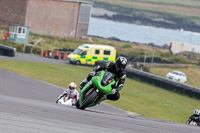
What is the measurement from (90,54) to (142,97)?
1617 cm

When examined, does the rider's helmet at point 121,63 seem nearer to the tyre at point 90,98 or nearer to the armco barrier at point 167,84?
the tyre at point 90,98

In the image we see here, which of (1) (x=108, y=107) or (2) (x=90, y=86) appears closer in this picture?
(2) (x=90, y=86)

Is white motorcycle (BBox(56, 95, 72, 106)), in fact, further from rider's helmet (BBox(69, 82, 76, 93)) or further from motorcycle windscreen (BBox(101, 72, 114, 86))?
motorcycle windscreen (BBox(101, 72, 114, 86))

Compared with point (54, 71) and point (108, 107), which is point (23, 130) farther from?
point (54, 71)

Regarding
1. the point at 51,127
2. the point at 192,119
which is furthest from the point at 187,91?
the point at 51,127

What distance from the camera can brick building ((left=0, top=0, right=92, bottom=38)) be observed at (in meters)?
63.0

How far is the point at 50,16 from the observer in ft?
222

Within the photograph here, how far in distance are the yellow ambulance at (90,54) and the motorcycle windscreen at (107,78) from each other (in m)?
26.9

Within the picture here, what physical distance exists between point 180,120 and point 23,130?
13.3 m

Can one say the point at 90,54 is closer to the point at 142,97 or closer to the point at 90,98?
the point at 142,97

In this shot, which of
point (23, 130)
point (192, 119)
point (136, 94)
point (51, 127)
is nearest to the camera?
point (23, 130)

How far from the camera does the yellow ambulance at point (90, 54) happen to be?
36.6 m

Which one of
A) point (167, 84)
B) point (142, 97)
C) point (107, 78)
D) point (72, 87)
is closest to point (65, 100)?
point (72, 87)

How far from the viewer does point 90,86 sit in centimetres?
958
